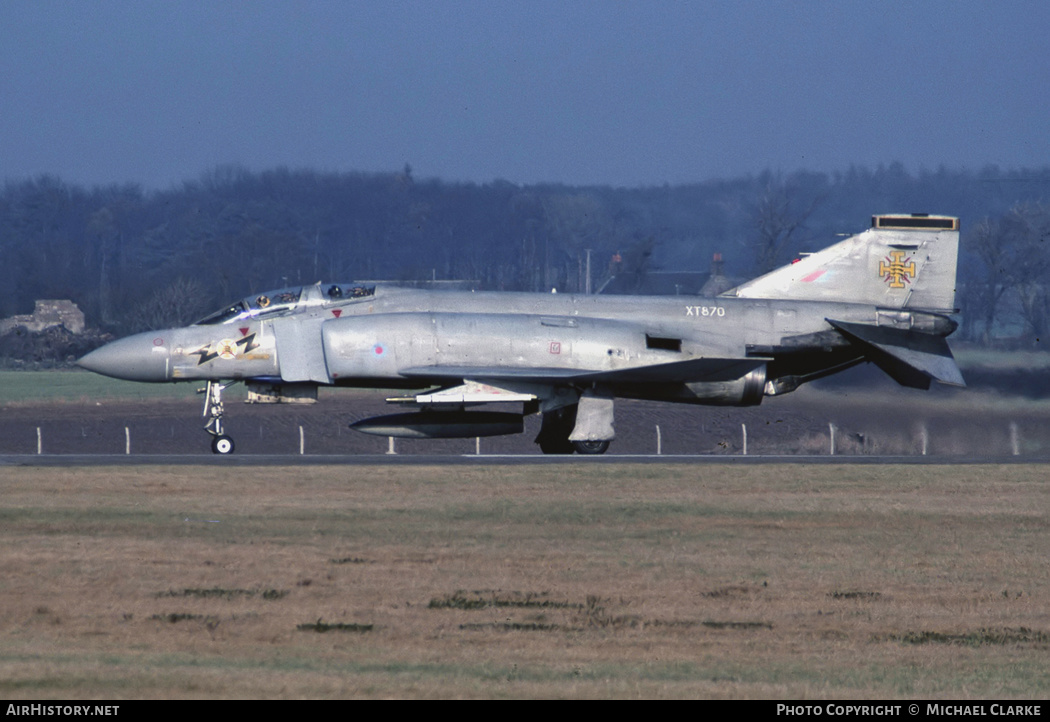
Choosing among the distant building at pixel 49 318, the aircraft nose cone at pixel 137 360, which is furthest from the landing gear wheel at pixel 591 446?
the distant building at pixel 49 318

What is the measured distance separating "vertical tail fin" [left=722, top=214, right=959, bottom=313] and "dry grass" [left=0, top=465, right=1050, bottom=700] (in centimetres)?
695

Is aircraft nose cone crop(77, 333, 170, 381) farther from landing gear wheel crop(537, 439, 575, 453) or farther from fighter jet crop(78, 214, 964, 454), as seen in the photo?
landing gear wheel crop(537, 439, 575, 453)

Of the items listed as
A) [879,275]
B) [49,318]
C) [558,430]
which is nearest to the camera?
[558,430]

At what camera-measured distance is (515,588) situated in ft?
33.5

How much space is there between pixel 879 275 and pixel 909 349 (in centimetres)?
155

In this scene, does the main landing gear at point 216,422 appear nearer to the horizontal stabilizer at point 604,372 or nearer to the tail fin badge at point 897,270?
the horizontal stabilizer at point 604,372

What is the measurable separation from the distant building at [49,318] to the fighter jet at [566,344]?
30520mm

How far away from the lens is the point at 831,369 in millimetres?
22656

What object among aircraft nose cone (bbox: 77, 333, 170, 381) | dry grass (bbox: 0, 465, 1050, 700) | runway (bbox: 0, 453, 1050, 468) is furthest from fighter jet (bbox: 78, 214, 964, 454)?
dry grass (bbox: 0, 465, 1050, 700)

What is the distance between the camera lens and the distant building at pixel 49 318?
4934 centimetres

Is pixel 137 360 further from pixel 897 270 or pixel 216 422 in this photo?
pixel 897 270

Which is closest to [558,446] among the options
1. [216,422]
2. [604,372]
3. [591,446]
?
[591,446]

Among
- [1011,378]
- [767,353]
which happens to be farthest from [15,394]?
[1011,378]

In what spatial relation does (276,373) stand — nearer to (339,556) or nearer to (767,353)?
(767,353)
